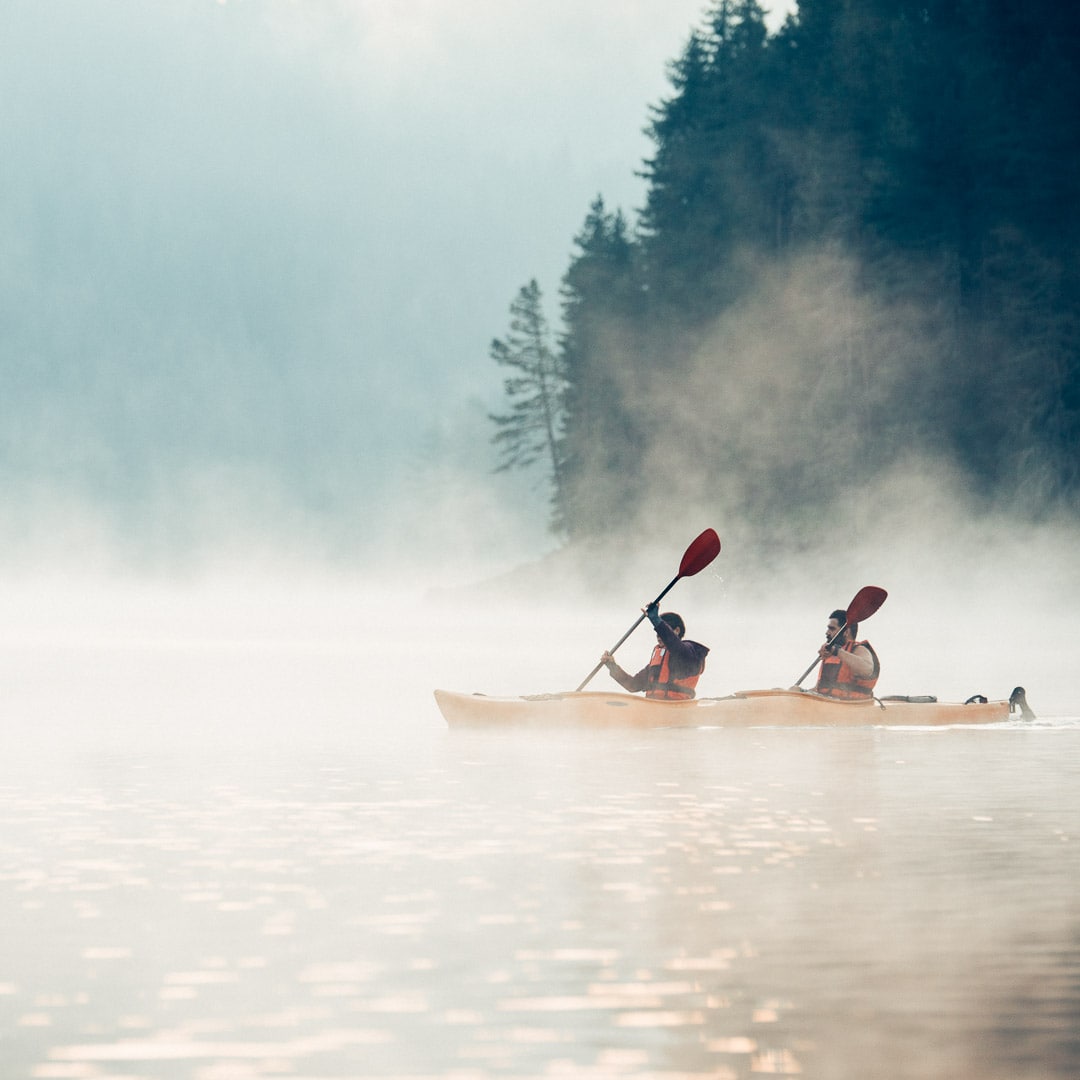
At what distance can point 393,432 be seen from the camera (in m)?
187

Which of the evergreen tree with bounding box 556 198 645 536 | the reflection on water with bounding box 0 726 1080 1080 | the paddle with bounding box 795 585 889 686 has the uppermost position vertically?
the evergreen tree with bounding box 556 198 645 536

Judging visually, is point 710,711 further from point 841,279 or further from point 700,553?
point 841,279

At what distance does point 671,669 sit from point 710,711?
0.56 meters

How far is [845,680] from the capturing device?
18.0m

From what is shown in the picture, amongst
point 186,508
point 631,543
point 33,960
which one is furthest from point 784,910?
point 186,508

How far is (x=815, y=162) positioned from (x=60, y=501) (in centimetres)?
14630

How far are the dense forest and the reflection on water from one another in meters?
24.4

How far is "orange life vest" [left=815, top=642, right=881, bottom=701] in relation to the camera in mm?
17969

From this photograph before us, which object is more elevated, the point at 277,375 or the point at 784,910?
the point at 277,375

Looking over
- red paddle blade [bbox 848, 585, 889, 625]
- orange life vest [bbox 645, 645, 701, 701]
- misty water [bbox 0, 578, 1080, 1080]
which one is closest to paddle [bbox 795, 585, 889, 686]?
red paddle blade [bbox 848, 585, 889, 625]

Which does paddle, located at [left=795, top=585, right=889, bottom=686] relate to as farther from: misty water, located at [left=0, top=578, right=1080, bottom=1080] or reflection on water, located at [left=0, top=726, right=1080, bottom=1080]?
reflection on water, located at [left=0, top=726, right=1080, bottom=1080]

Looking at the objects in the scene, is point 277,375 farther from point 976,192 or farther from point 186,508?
point 976,192

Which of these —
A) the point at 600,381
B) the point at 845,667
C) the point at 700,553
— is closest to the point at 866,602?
the point at 845,667

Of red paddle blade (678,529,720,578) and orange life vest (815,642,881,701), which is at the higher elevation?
red paddle blade (678,529,720,578)
